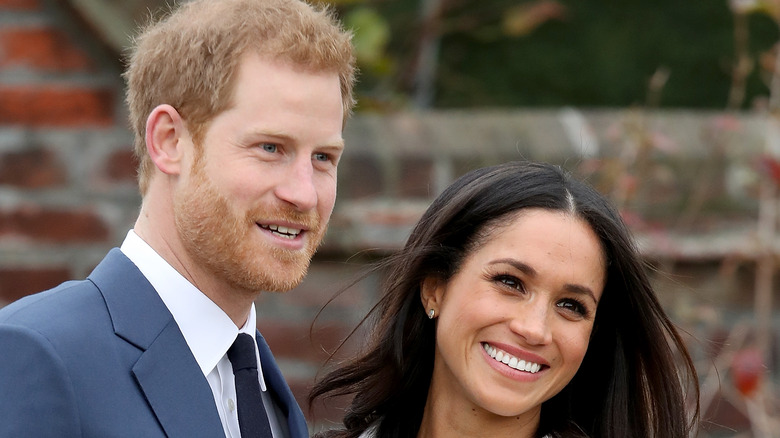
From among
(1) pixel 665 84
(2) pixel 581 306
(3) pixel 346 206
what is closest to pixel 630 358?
(2) pixel 581 306

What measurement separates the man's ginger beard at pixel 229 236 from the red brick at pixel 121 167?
4.72ft

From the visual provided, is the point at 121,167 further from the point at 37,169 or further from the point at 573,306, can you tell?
the point at 573,306

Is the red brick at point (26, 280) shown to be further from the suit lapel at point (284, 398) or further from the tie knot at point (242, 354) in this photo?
the tie knot at point (242, 354)

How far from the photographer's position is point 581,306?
2922 mm

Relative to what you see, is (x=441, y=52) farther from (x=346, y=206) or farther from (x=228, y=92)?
→ (x=228, y=92)

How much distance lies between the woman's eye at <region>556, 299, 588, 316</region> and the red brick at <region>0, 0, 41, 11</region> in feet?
6.72

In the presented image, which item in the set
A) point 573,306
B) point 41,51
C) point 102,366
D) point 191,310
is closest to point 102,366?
point 102,366

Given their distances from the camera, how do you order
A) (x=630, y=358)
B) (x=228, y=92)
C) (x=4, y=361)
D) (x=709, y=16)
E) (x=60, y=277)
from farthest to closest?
(x=709, y=16), (x=60, y=277), (x=630, y=358), (x=228, y=92), (x=4, y=361)

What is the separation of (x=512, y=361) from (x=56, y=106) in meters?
1.87

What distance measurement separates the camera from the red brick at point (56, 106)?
387 cm

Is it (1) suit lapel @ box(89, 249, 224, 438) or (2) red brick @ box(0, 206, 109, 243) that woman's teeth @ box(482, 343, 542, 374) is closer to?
(1) suit lapel @ box(89, 249, 224, 438)

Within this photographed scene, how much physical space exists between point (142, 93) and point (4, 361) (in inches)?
28.1

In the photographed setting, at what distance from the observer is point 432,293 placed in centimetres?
316

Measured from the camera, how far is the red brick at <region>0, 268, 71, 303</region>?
3.90m
